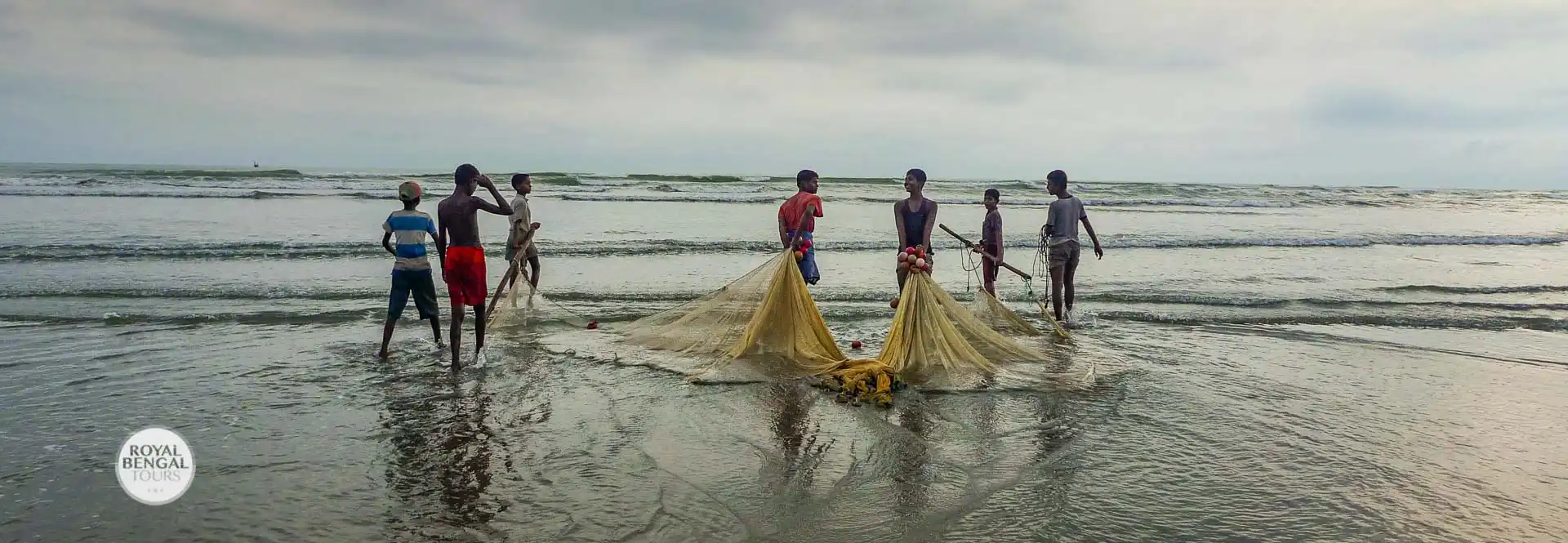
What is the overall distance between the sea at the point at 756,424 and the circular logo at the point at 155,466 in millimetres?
83

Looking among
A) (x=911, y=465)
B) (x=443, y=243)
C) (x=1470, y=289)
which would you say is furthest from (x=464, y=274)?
(x=1470, y=289)

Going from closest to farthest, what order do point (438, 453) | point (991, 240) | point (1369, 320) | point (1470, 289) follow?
point (438, 453), point (991, 240), point (1369, 320), point (1470, 289)

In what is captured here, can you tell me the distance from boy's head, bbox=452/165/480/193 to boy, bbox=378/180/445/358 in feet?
1.32

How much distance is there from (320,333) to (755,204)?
25.6 metres

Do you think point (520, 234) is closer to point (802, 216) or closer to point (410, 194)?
point (410, 194)

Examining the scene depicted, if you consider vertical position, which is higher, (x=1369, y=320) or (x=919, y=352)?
(x=919, y=352)

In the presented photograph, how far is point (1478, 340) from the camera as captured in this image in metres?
9.19

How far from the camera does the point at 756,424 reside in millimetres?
5664

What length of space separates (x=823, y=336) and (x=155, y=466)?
15.2 feet

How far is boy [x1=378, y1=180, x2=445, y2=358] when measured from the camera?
7.17 meters

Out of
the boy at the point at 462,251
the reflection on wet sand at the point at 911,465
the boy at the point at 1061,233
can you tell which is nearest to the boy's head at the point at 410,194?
the boy at the point at 462,251

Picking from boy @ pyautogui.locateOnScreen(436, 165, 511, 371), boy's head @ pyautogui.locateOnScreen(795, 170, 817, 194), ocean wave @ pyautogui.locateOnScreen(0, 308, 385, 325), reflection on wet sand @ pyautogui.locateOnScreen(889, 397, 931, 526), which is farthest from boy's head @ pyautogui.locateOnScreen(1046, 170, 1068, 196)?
ocean wave @ pyautogui.locateOnScreen(0, 308, 385, 325)

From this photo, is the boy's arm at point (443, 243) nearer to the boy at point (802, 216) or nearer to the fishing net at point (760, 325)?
the fishing net at point (760, 325)

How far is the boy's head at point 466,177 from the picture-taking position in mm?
6948
